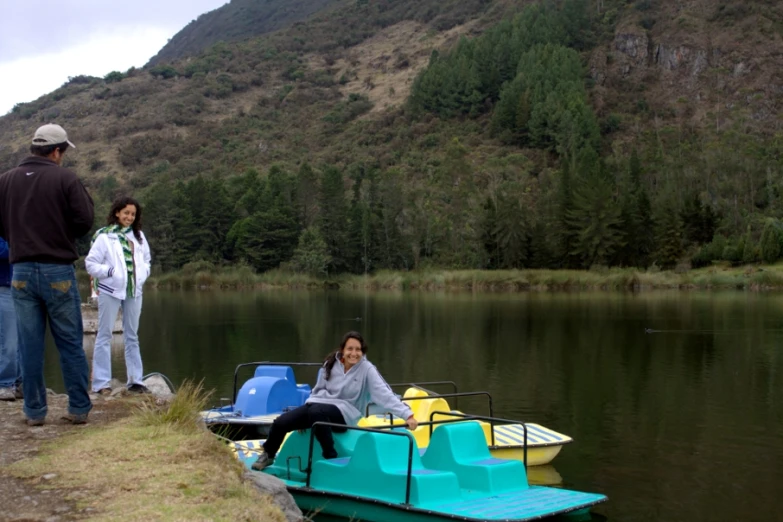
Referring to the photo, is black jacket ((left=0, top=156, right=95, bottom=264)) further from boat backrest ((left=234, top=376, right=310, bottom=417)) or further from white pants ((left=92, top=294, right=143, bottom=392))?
boat backrest ((left=234, top=376, right=310, bottom=417))

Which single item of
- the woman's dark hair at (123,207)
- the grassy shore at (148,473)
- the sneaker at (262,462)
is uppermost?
the woman's dark hair at (123,207)

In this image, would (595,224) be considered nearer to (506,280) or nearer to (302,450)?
(506,280)

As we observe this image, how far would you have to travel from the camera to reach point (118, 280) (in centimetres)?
1050

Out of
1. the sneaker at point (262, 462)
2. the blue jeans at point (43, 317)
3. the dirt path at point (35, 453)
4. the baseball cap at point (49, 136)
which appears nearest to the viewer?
the dirt path at point (35, 453)

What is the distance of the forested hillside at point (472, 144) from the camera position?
A: 252 feet

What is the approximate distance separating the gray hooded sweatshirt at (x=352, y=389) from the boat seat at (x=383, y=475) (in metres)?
0.39

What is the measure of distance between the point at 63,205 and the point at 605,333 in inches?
1068

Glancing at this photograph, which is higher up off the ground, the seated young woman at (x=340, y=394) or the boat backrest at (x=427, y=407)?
the seated young woman at (x=340, y=394)

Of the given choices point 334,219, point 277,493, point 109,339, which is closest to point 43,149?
point 109,339

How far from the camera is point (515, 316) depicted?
40938mm

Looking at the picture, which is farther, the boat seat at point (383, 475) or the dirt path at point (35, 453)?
the boat seat at point (383, 475)

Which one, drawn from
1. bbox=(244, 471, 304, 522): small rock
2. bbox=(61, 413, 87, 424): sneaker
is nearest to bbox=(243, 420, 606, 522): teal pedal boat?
bbox=(244, 471, 304, 522): small rock

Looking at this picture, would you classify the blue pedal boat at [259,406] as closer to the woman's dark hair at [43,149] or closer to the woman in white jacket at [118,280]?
the woman in white jacket at [118,280]

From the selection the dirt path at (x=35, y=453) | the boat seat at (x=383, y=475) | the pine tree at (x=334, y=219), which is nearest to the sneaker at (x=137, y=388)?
the dirt path at (x=35, y=453)
